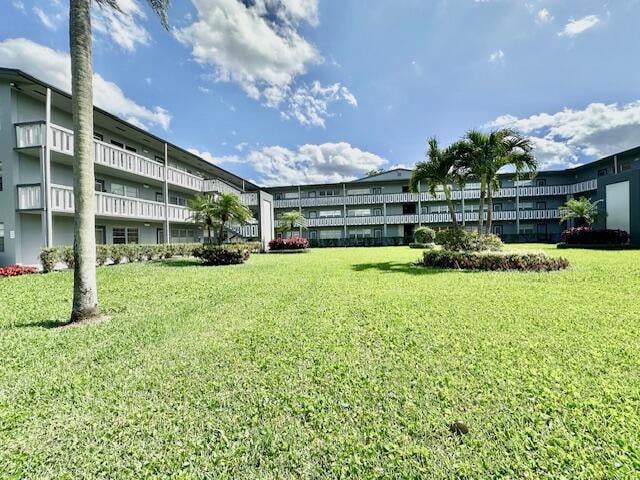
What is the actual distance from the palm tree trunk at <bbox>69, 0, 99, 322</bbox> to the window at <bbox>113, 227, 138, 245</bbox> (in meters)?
15.5

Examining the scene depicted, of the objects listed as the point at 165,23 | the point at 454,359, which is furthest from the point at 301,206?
the point at 454,359

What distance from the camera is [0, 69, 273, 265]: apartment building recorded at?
12.9 metres

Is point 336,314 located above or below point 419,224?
below

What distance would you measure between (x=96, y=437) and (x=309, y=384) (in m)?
2.01

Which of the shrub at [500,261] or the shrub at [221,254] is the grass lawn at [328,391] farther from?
the shrub at [221,254]

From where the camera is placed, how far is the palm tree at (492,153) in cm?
1317

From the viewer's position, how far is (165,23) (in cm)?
714

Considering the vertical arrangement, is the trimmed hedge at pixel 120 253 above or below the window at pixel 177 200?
below

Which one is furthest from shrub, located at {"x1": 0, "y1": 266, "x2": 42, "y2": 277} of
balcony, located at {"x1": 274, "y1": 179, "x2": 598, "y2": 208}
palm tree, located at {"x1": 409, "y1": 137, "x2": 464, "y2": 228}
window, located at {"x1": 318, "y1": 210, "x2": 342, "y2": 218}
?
window, located at {"x1": 318, "y1": 210, "x2": 342, "y2": 218}

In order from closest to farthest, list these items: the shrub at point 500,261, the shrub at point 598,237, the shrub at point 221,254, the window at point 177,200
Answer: the shrub at point 500,261 → the shrub at point 221,254 → the shrub at point 598,237 → the window at point 177,200

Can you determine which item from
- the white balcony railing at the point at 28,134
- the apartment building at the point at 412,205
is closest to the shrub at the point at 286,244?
the apartment building at the point at 412,205

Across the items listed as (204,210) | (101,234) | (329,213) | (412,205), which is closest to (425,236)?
(412,205)

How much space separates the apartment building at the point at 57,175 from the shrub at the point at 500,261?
57.0ft

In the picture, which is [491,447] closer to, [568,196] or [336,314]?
[336,314]
